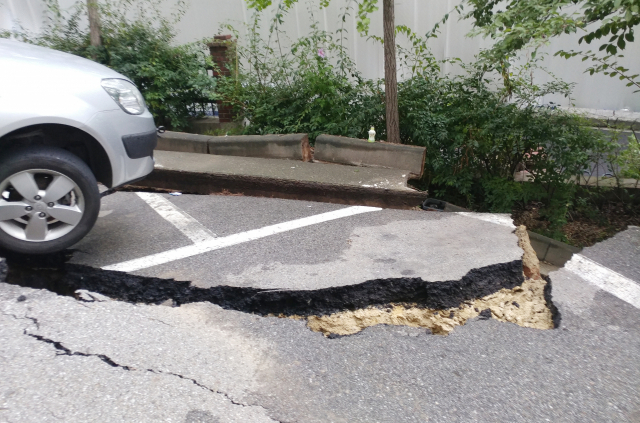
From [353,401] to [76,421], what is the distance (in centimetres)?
122

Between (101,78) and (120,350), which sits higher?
(101,78)

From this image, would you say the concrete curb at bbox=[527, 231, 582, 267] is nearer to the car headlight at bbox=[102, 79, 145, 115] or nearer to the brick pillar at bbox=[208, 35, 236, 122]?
the car headlight at bbox=[102, 79, 145, 115]

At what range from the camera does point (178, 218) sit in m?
4.30

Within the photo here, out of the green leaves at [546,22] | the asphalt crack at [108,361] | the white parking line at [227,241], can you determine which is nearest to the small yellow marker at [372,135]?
the white parking line at [227,241]

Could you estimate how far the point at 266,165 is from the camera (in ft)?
18.0

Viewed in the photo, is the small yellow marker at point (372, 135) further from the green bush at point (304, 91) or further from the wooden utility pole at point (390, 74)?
the green bush at point (304, 91)

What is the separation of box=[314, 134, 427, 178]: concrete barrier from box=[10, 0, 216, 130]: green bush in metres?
2.07

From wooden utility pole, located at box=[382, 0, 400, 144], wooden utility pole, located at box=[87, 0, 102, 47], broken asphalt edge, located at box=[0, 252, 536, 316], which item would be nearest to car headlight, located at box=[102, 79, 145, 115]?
broken asphalt edge, located at box=[0, 252, 536, 316]

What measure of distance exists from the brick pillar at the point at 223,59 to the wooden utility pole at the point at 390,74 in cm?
263

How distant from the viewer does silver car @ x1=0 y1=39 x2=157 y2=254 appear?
3.02 metres

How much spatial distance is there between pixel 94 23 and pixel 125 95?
4.26 metres

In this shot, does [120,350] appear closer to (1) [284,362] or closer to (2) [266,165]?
(1) [284,362]

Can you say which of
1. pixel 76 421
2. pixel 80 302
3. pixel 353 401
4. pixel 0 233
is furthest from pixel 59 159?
pixel 353 401

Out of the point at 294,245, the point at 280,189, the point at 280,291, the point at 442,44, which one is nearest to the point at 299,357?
the point at 280,291
